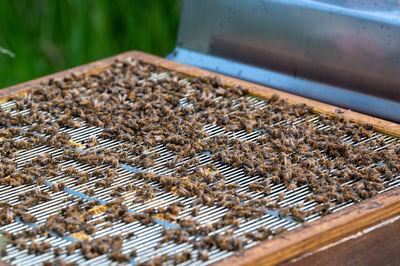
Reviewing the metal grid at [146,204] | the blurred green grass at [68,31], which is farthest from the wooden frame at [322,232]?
the blurred green grass at [68,31]

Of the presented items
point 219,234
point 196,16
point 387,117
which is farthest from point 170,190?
point 196,16

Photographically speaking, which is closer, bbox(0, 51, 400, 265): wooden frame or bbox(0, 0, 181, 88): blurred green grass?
bbox(0, 51, 400, 265): wooden frame

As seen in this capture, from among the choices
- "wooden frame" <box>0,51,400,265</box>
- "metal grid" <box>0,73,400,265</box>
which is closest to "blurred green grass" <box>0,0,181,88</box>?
"metal grid" <box>0,73,400,265</box>

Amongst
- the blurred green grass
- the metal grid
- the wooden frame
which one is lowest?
the blurred green grass

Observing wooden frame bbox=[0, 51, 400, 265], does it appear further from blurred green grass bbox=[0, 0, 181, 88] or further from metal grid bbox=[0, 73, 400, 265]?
blurred green grass bbox=[0, 0, 181, 88]

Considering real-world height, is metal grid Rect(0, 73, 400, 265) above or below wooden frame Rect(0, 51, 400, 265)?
below

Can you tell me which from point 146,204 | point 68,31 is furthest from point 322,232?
point 68,31

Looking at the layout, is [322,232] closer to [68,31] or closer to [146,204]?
[146,204]

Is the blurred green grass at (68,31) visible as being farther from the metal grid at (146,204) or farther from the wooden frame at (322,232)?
the wooden frame at (322,232)

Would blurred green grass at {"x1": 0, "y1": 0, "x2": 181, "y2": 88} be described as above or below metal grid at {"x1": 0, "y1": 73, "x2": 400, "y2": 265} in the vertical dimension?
below
